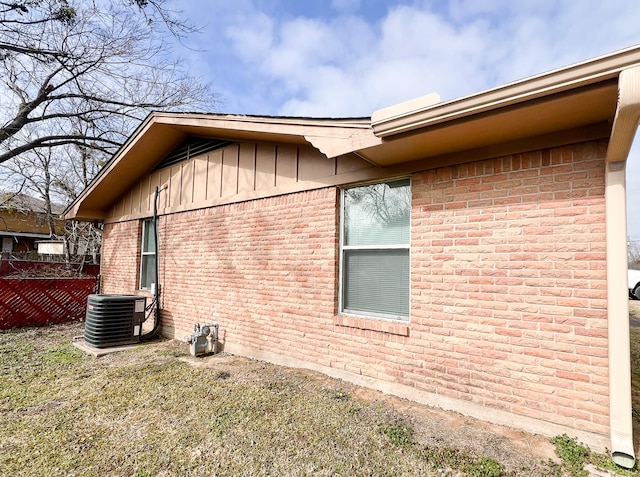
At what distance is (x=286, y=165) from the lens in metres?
5.29

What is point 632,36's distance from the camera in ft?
7.70

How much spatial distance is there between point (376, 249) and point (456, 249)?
40.0 inches

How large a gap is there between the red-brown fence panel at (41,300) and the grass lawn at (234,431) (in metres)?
4.23

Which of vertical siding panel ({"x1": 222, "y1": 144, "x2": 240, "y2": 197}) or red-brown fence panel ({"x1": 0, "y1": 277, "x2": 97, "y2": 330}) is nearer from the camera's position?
vertical siding panel ({"x1": 222, "y1": 144, "x2": 240, "y2": 197})

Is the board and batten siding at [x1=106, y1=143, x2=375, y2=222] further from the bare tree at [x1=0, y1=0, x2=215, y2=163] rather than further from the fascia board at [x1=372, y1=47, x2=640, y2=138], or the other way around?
the bare tree at [x1=0, y1=0, x2=215, y2=163]

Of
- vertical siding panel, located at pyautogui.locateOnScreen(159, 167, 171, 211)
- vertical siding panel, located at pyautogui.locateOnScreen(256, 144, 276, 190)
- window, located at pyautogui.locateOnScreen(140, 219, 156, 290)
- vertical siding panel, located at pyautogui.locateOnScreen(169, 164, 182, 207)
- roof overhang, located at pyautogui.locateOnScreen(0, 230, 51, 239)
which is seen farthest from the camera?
roof overhang, located at pyautogui.locateOnScreen(0, 230, 51, 239)

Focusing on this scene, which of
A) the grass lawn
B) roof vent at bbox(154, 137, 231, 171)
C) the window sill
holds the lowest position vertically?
the grass lawn

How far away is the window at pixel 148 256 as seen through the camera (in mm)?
8148

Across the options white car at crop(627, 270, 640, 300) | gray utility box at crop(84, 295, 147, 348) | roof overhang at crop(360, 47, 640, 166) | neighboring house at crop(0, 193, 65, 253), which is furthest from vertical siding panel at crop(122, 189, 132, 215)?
white car at crop(627, 270, 640, 300)

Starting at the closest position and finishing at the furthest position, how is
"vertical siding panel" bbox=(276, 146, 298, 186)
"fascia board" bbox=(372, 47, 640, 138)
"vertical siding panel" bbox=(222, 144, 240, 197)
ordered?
"fascia board" bbox=(372, 47, 640, 138), "vertical siding panel" bbox=(276, 146, 298, 186), "vertical siding panel" bbox=(222, 144, 240, 197)

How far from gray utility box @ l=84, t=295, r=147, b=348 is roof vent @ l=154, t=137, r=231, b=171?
3.10 metres

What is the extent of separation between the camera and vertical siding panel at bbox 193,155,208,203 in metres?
6.76

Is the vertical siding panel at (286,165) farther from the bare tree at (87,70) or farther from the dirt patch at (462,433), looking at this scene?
the bare tree at (87,70)

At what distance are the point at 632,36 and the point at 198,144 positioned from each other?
6.60m
